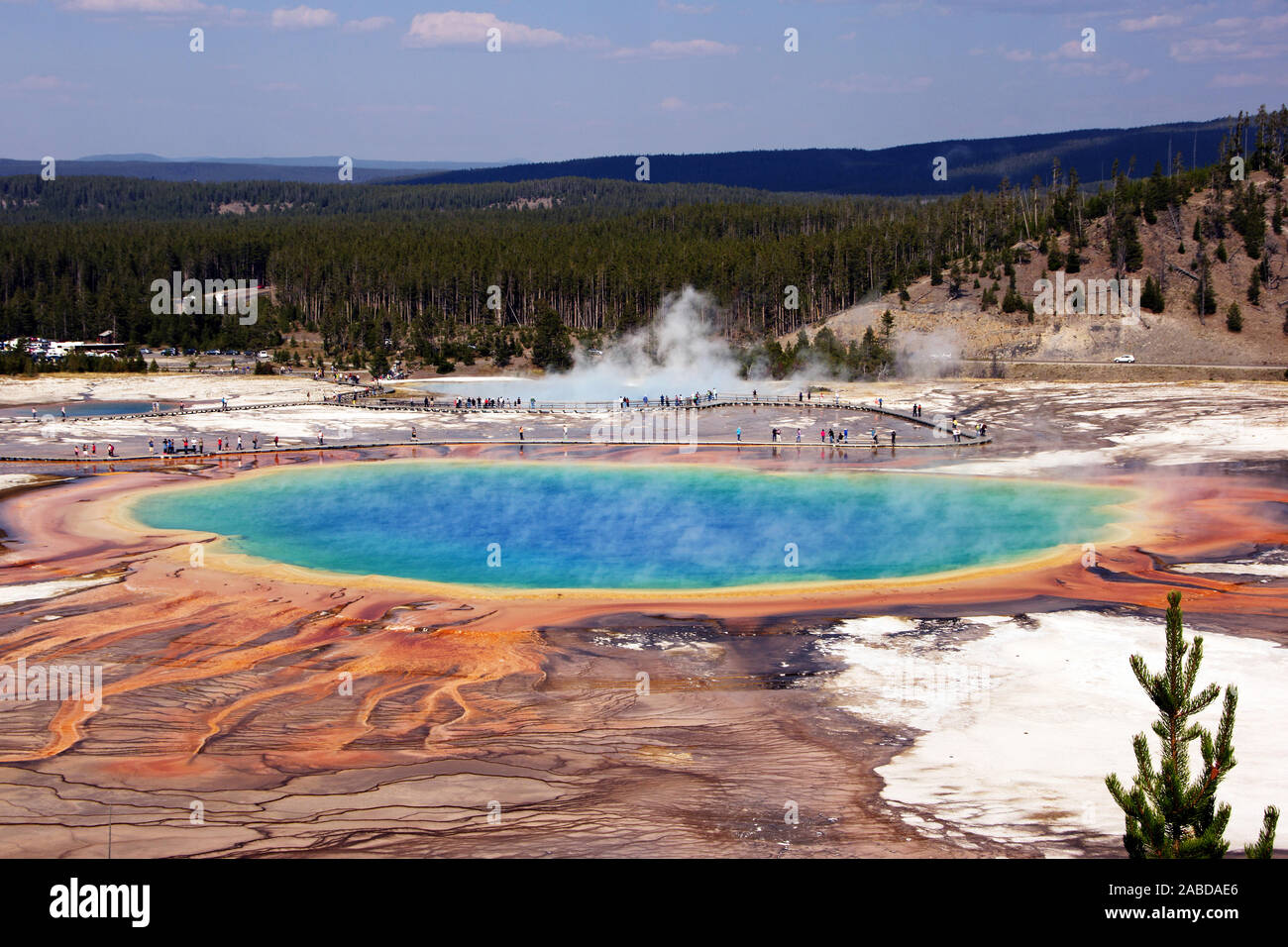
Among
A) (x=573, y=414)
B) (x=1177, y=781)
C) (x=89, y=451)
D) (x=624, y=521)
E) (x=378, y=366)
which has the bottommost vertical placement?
(x=624, y=521)

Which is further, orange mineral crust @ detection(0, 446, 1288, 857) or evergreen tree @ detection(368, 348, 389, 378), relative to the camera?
evergreen tree @ detection(368, 348, 389, 378)

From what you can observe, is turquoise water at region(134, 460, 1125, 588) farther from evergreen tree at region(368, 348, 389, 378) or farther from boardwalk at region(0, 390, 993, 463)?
evergreen tree at region(368, 348, 389, 378)

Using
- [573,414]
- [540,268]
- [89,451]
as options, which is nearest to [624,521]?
[89,451]

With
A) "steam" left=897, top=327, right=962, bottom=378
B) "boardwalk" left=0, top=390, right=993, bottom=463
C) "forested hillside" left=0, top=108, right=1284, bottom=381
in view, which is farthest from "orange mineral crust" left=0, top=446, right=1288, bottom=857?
"forested hillside" left=0, top=108, right=1284, bottom=381

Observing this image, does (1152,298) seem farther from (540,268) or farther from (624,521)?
(624,521)

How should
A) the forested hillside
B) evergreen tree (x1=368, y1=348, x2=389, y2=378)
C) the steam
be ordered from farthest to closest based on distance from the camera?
the forested hillside < evergreen tree (x1=368, y1=348, x2=389, y2=378) < the steam
